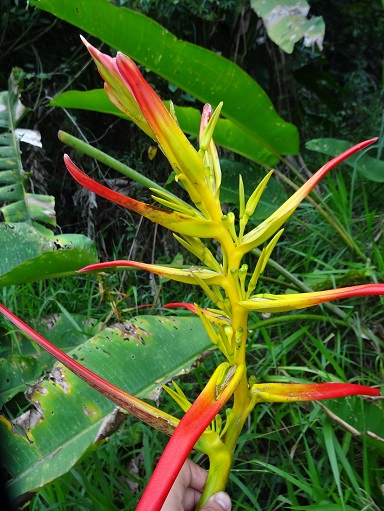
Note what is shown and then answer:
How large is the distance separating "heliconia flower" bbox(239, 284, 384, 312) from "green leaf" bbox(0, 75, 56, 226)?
0.97 m

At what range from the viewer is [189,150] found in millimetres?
501

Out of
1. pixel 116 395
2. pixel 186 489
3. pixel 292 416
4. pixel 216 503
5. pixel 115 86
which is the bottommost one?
pixel 292 416

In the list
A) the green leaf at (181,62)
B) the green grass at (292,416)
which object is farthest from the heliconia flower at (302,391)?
the green leaf at (181,62)

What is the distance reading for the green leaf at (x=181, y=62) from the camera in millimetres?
1149

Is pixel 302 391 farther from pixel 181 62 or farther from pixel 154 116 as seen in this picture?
pixel 181 62

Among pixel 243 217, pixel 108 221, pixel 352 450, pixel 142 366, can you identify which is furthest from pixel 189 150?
pixel 108 221

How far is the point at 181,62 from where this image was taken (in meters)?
1.23

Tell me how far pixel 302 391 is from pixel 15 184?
1213 mm

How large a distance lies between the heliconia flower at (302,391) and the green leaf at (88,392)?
27 centimetres

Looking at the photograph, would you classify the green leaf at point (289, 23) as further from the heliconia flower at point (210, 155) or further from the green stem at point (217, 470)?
the green stem at point (217, 470)

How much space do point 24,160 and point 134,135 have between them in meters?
0.48

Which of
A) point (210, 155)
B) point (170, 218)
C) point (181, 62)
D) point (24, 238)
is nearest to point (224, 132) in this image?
point (181, 62)

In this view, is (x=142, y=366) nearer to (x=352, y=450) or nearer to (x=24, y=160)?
(x=352, y=450)

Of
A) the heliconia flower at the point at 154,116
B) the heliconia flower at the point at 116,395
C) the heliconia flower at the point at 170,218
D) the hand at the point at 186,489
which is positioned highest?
the heliconia flower at the point at 154,116
